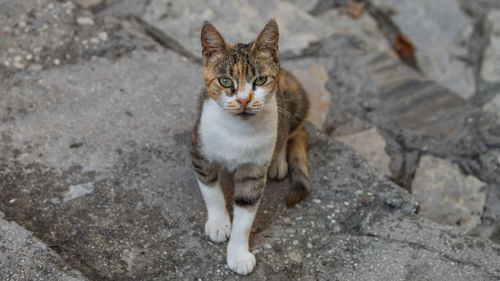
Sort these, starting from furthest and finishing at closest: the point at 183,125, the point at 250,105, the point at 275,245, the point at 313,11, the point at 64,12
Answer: the point at 313,11
the point at 64,12
the point at 183,125
the point at 275,245
the point at 250,105

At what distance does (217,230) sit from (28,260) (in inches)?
32.2

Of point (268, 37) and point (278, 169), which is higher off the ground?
point (268, 37)

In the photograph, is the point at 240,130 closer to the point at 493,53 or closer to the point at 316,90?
the point at 316,90

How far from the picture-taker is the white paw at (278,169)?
2992mm

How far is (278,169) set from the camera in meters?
3.00

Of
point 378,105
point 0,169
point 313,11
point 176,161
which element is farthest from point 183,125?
point 313,11

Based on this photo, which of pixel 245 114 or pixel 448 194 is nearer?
pixel 245 114

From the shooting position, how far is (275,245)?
8.79 feet

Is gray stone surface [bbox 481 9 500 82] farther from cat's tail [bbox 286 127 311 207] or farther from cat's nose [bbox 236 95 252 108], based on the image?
cat's nose [bbox 236 95 252 108]

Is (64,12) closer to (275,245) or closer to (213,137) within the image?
(213,137)

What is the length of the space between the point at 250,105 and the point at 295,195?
71cm

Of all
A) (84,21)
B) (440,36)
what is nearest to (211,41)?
(84,21)

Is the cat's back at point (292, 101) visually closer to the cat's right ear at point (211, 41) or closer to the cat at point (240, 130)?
the cat at point (240, 130)

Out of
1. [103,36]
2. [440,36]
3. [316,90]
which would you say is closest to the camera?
[103,36]
